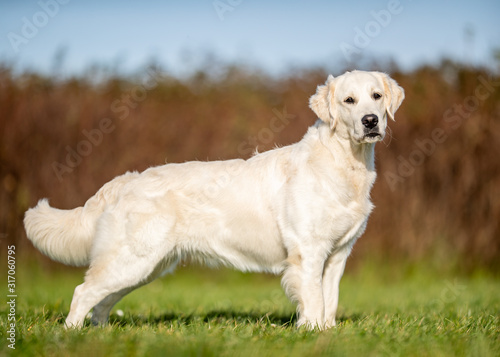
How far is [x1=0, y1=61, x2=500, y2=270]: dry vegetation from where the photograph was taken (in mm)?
9594

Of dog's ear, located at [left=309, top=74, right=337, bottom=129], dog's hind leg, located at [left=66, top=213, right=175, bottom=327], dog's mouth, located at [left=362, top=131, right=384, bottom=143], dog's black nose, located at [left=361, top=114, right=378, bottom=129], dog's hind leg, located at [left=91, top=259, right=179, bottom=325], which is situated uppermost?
dog's ear, located at [left=309, top=74, right=337, bottom=129]

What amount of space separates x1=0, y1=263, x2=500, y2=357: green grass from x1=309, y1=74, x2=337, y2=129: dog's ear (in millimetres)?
1710

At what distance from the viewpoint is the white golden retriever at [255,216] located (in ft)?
15.1

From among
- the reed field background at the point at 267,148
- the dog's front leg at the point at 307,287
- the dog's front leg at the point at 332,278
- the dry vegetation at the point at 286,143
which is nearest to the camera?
the dog's front leg at the point at 307,287

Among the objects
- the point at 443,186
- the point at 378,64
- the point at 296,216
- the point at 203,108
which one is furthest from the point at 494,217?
the point at 296,216

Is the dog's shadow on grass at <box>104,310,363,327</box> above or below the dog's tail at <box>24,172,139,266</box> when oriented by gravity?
below

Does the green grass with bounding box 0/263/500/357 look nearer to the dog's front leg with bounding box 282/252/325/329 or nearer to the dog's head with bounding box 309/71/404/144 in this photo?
the dog's front leg with bounding box 282/252/325/329

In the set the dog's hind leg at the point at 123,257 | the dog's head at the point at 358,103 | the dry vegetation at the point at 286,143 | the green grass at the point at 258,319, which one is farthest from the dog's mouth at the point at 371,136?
the dry vegetation at the point at 286,143

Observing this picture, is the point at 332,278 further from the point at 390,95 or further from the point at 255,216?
the point at 390,95

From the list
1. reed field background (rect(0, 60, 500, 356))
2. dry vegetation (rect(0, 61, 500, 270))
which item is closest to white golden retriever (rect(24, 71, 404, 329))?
reed field background (rect(0, 60, 500, 356))

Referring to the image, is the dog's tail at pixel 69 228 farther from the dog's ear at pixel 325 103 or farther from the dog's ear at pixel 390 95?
the dog's ear at pixel 390 95

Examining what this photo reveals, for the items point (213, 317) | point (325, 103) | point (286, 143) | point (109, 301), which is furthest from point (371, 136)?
point (286, 143)

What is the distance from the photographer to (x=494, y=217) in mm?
9820

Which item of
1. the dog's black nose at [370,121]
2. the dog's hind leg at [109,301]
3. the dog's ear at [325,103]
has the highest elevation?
the dog's ear at [325,103]
